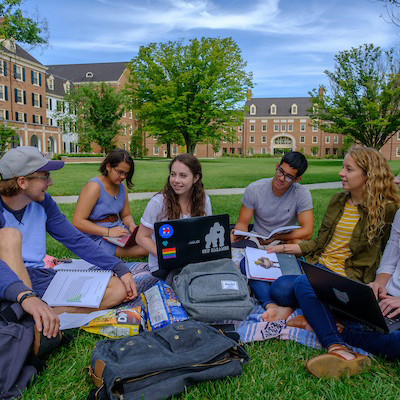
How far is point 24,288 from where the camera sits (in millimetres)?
2334

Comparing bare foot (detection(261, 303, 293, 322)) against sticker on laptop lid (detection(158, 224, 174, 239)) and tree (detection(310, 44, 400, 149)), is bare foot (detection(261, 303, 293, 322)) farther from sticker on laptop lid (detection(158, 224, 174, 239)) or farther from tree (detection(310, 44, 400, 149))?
tree (detection(310, 44, 400, 149))

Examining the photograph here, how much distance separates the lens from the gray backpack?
283cm

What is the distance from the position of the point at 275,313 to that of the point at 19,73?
46248 mm

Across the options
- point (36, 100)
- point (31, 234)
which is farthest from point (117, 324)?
point (36, 100)

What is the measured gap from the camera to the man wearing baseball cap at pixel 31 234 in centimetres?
253

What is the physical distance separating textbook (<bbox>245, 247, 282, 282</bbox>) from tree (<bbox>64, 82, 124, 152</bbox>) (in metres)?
30.5

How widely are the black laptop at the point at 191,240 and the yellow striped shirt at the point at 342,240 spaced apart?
0.94 meters

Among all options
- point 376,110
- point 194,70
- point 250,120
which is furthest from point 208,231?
point 250,120

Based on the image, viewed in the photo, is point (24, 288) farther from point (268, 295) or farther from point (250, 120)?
point (250, 120)

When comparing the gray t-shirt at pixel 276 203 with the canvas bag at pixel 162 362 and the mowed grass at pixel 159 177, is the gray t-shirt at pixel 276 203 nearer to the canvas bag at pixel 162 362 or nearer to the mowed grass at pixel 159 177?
the canvas bag at pixel 162 362

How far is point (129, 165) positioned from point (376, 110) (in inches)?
1109

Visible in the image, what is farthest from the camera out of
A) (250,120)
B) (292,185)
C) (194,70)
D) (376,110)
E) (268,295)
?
(250,120)

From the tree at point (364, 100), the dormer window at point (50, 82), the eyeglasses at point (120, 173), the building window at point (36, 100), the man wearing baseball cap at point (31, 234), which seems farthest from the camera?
the dormer window at point (50, 82)

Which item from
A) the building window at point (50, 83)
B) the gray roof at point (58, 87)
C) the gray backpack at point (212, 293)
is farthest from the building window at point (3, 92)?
the gray backpack at point (212, 293)
